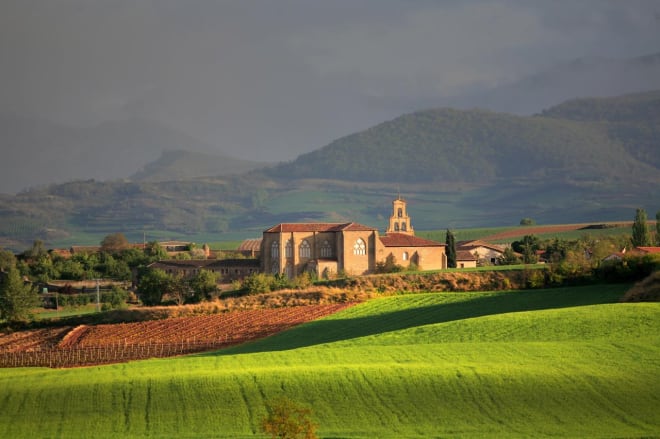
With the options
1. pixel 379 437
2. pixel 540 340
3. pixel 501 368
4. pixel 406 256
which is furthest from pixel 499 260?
pixel 379 437

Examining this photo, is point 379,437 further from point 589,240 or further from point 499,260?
point 589,240

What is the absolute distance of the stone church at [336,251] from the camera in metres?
94.1

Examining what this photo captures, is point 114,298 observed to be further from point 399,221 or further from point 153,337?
point 399,221

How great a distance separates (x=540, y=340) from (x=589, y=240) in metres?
68.4

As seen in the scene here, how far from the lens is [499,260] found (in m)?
103

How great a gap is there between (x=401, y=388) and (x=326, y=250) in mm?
60668

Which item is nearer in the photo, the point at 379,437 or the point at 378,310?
the point at 379,437

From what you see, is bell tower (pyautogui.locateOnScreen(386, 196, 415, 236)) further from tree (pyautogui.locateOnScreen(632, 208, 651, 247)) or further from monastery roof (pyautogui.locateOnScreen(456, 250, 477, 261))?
tree (pyautogui.locateOnScreen(632, 208, 651, 247))

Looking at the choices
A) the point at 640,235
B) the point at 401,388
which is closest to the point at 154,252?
the point at 640,235

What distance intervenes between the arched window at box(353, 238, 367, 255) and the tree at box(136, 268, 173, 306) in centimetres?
1875

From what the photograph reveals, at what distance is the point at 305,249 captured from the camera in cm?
9594

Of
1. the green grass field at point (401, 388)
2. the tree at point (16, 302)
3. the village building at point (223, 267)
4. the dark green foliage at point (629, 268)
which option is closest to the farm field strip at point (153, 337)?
the green grass field at point (401, 388)

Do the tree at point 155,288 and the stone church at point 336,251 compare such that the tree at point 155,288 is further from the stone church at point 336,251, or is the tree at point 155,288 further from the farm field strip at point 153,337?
the farm field strip at point 153,337

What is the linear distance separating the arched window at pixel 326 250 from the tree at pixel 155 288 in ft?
56.9
